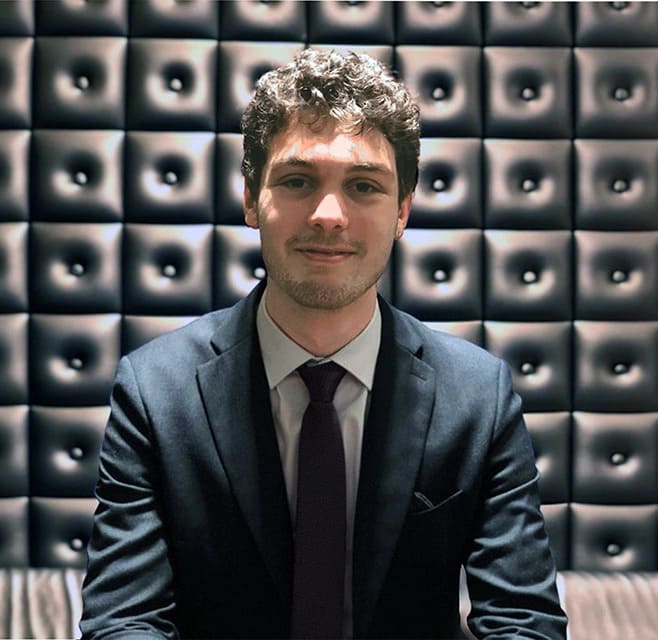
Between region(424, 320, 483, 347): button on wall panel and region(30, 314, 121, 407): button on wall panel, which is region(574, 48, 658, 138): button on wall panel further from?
region(30, 314, 121, 407): button on wall panel

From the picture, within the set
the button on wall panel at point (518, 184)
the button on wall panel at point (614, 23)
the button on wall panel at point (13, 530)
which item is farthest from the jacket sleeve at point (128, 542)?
the button on wall panel at point (614, 23)

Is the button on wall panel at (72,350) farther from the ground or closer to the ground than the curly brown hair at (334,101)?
closer to the ground

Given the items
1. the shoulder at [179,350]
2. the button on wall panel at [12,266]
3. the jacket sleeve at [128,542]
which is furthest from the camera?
the button on wall panel at [12,266]

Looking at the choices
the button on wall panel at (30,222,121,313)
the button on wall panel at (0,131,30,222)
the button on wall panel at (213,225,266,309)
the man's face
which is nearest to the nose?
the man's face

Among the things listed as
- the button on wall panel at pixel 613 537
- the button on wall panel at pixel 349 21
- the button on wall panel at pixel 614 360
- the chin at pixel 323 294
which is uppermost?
the button on wall panel at pixel 349 21

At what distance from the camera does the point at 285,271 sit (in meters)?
1.03

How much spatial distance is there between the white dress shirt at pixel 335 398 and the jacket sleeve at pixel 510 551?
0.54 ft

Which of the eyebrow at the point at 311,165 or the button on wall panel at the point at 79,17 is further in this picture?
the button on wall panel at the point at 79,17

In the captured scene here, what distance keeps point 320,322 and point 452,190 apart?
2.27ft

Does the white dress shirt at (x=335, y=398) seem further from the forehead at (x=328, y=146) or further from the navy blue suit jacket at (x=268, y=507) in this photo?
the forehead at (x=328, y=146)

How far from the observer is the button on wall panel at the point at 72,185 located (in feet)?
5.36

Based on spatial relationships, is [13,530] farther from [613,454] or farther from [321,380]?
[613,454]

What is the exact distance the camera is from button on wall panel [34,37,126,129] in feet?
5.37

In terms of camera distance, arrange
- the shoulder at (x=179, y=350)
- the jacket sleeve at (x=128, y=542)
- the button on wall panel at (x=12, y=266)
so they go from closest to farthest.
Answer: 1. the jacket sleeve at (x=128, y=542)
2. the shoulder at (x=179, y=350)
3. the button on wall panel at (x=12, y=266)
